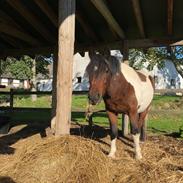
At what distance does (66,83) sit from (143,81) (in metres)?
3.48

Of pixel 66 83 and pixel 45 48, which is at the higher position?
pixel 45 48

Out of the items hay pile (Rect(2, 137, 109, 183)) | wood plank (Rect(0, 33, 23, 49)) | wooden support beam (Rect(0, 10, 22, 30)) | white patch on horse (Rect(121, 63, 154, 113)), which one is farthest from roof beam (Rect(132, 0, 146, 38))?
wood plank (Rect(0, 33, 23, 49))

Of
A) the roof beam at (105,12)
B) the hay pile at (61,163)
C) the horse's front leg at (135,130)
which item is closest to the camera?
the hay pile at (61,163)

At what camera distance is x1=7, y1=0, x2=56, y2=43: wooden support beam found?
8363mm

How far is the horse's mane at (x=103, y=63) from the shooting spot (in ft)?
21.5

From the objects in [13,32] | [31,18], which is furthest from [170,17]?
[13,32]

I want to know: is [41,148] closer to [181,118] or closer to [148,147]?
[148,147]

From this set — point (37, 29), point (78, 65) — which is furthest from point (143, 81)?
point (78, 65)

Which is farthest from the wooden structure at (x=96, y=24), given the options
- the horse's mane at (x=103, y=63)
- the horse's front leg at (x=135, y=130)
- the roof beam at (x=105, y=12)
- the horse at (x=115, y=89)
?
the horse's front leg at (x=135, y=130)

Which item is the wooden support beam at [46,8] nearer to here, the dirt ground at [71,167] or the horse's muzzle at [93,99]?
the horse's muzzle at [93,99]

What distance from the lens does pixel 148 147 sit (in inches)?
336

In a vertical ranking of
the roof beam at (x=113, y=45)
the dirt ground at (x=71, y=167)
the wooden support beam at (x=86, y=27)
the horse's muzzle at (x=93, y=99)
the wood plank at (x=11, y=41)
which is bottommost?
the dirt ground at (x=71, y=167)

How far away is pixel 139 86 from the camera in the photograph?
307 inches

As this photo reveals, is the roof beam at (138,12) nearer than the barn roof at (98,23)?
Yes
